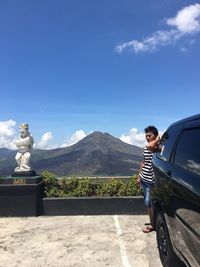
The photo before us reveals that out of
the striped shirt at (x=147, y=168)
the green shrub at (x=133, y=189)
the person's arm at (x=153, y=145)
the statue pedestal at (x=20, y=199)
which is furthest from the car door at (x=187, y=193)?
the statue pedestal at (x=20, y=199)

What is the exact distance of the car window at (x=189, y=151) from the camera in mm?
3697

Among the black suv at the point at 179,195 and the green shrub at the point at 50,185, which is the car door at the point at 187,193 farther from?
the green shrub at the point at 50,185

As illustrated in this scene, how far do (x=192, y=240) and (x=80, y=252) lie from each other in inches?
115

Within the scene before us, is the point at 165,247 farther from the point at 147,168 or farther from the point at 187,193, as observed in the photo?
the point at 147,168

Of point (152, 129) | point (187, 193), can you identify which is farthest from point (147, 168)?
point (187, 193)

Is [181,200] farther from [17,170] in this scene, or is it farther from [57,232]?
[17,170]

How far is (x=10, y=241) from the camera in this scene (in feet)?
21.9

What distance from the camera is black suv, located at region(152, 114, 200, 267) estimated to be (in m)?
3.49

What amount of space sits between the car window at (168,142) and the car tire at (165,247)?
2.56 feet

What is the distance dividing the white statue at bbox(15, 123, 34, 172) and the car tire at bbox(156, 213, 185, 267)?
4506 mm

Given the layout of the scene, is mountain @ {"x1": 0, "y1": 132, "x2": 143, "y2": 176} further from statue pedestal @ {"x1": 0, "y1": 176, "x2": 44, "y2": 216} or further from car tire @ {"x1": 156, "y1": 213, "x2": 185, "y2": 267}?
car tire @ {"x1": 156, "y1": 213, "x2": 185, "y2": 267}

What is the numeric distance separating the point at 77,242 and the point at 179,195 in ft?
10.1

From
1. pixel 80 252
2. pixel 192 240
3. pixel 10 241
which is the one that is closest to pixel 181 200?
pixel 192 240

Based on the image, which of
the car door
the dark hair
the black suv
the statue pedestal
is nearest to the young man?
the dark hair
